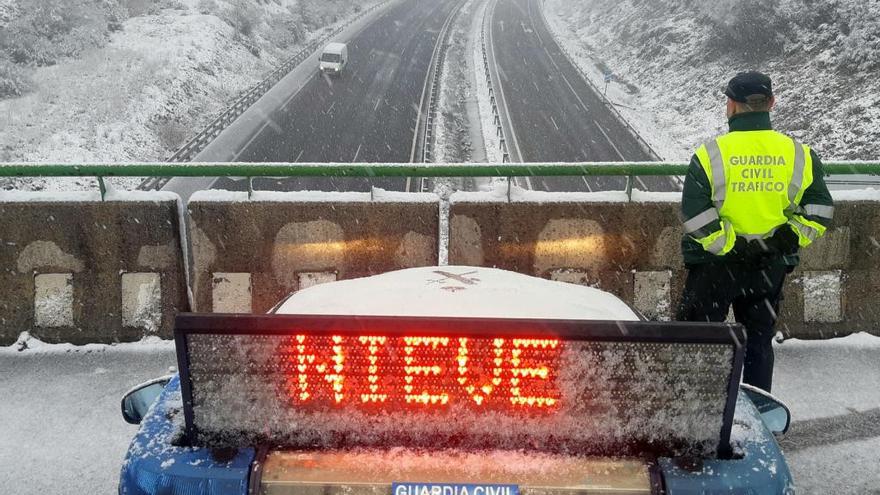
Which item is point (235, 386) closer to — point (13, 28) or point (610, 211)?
point (610, 211)

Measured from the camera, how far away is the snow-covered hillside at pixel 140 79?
95.7ft

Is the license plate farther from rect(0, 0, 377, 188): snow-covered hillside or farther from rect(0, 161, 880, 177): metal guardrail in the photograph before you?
rect(0, 0, 377, 188): snow-covered hillside

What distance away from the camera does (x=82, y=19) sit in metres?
40.6

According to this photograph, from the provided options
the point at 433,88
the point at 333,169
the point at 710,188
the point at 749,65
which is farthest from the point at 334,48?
the point at 710,188

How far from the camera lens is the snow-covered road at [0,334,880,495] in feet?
13.8

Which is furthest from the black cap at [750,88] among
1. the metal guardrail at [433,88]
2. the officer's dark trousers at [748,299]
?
the metal guardrail at [433,88]

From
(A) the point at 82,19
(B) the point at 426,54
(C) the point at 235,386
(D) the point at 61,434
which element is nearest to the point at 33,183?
(A) the point at 82,19

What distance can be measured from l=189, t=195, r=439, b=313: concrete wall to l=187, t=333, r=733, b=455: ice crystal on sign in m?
3.51

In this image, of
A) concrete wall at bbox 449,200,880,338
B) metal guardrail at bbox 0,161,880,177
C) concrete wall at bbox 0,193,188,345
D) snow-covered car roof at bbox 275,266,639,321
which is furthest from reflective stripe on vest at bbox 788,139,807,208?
concrete wall at bbox 0,193,188,345

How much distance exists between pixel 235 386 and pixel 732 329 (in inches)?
55.7

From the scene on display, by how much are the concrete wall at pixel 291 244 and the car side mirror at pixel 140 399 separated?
2.77 metres

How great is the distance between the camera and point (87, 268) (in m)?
5.61

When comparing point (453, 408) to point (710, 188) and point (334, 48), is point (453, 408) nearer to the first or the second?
point (710, 188)

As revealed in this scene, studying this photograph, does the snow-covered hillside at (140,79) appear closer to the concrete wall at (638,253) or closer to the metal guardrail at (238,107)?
the metal guardrail at (238,107)
